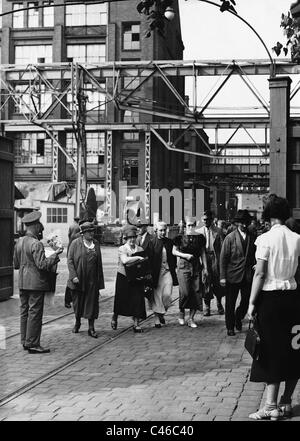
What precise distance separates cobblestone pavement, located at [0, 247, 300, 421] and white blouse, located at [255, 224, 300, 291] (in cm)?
114

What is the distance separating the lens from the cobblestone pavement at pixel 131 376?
5695mm

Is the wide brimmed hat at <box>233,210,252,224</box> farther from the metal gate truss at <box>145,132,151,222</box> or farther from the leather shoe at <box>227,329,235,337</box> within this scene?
the metal gate truss at <box>145,132,151,222</box>

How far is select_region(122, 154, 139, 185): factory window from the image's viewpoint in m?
46.1

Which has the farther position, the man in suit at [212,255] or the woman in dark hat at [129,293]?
the man in suit at [212,255]

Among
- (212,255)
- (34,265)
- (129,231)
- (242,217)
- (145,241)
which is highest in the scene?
(242,217)

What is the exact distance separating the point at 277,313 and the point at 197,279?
538 centimetres

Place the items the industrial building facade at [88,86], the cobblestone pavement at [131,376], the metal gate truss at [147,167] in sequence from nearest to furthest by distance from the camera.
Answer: the cobblestone pavement at [131,376]
the metal gate truss at [147,167]
the industrial building facade at [88,86]

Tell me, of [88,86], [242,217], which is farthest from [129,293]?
[88,86]

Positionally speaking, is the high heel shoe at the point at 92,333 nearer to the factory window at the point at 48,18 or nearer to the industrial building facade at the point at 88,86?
the industrial building facade at the point at 88,86

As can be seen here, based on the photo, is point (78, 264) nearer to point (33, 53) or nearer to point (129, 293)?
point (129, 293)

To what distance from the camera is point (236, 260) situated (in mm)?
10102

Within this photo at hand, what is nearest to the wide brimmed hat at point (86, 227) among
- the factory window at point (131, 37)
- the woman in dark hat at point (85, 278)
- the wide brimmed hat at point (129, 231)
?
the woman in dark hat at point (85, 278)

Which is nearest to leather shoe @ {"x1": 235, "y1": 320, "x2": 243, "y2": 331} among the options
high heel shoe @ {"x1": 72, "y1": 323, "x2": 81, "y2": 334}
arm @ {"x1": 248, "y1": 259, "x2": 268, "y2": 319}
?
high heel shoe @ {"x1": 72, "y1": 323, "x2": 81, "y2": 334}

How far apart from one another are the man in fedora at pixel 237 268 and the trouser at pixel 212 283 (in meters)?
1.44
